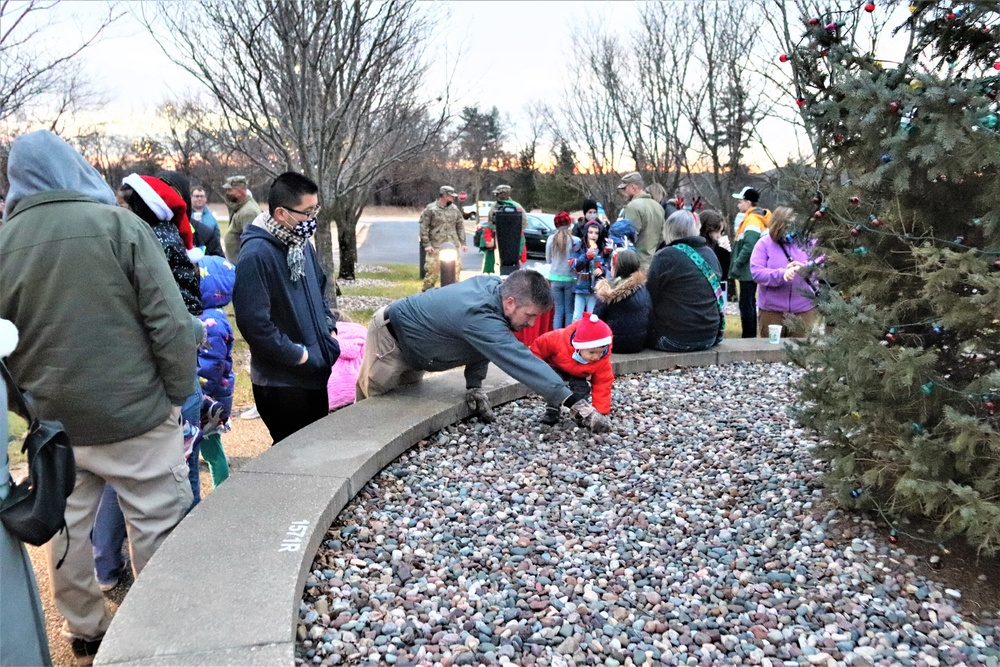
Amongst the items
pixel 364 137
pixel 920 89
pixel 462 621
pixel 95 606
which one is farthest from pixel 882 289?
pixel 364 137

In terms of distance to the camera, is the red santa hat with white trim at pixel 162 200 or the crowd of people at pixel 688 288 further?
the crowd of people at pixel 688 288

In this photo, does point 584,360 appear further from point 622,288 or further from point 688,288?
point 688,288

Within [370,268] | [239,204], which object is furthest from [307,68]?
[370,268]

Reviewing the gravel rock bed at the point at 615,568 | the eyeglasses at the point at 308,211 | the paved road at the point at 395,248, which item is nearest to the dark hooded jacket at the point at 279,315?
the eyeglasses at the point at 308,211

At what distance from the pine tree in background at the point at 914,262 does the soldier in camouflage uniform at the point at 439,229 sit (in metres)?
9.02

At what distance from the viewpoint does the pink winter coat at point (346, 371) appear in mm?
5141

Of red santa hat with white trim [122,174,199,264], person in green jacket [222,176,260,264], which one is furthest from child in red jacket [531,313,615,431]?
person in green jacket [222,176,260,264]

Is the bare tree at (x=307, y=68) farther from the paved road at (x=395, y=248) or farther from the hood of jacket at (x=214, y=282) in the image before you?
the paved road at (x=395, y=248)

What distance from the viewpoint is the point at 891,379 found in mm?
2654

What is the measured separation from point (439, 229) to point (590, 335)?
784cm

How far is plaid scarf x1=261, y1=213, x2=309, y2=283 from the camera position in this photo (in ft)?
11.6

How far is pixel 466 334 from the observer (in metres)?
4.11

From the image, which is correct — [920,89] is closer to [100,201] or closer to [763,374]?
[100,201]

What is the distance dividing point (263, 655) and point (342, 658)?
33cm
